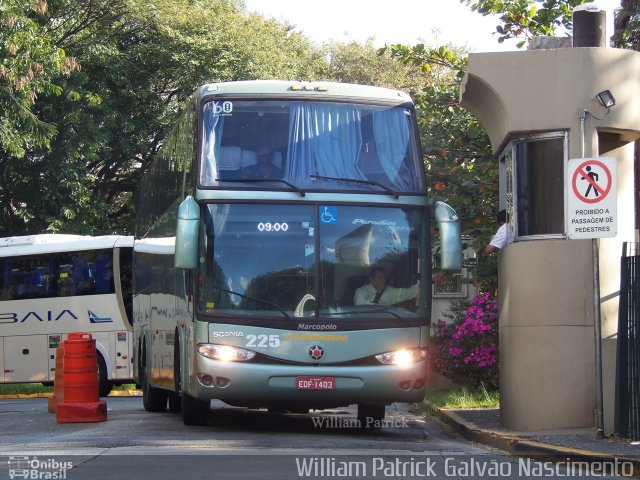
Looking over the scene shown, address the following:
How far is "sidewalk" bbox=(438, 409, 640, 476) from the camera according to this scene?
1019 cm

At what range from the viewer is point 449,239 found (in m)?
13.4

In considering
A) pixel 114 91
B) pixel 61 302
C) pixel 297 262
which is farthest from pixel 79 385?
pixel 114 91

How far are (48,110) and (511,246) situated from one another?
2123cm

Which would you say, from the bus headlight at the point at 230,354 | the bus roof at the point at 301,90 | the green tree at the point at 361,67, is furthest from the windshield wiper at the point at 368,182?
the green tree at the point at 361,67

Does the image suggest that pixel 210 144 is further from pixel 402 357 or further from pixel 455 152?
pixel 455 152

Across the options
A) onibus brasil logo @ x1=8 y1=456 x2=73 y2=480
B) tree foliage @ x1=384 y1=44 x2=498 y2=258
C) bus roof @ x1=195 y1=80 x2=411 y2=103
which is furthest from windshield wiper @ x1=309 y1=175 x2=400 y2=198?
tree foliage @ x1=384 y1=44 x2=498 y2=258

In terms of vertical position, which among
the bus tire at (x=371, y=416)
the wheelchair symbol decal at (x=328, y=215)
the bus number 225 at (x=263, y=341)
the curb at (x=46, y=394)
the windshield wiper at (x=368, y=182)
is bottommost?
the curb at (x=46, y=394)

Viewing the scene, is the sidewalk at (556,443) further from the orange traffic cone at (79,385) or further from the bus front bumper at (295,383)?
the orange traffic cone at (79,385)

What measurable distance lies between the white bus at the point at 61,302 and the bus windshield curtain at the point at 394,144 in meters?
14.0

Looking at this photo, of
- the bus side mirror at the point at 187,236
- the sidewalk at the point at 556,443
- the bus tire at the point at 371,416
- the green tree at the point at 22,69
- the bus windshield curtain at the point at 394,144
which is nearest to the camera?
the sidewalk at the point at 556,443

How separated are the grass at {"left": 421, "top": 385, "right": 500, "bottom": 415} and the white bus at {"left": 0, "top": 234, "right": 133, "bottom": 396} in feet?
28.8

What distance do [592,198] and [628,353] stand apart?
1612mm

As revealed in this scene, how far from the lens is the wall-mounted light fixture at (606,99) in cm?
1267

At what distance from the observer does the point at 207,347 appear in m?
13.1
